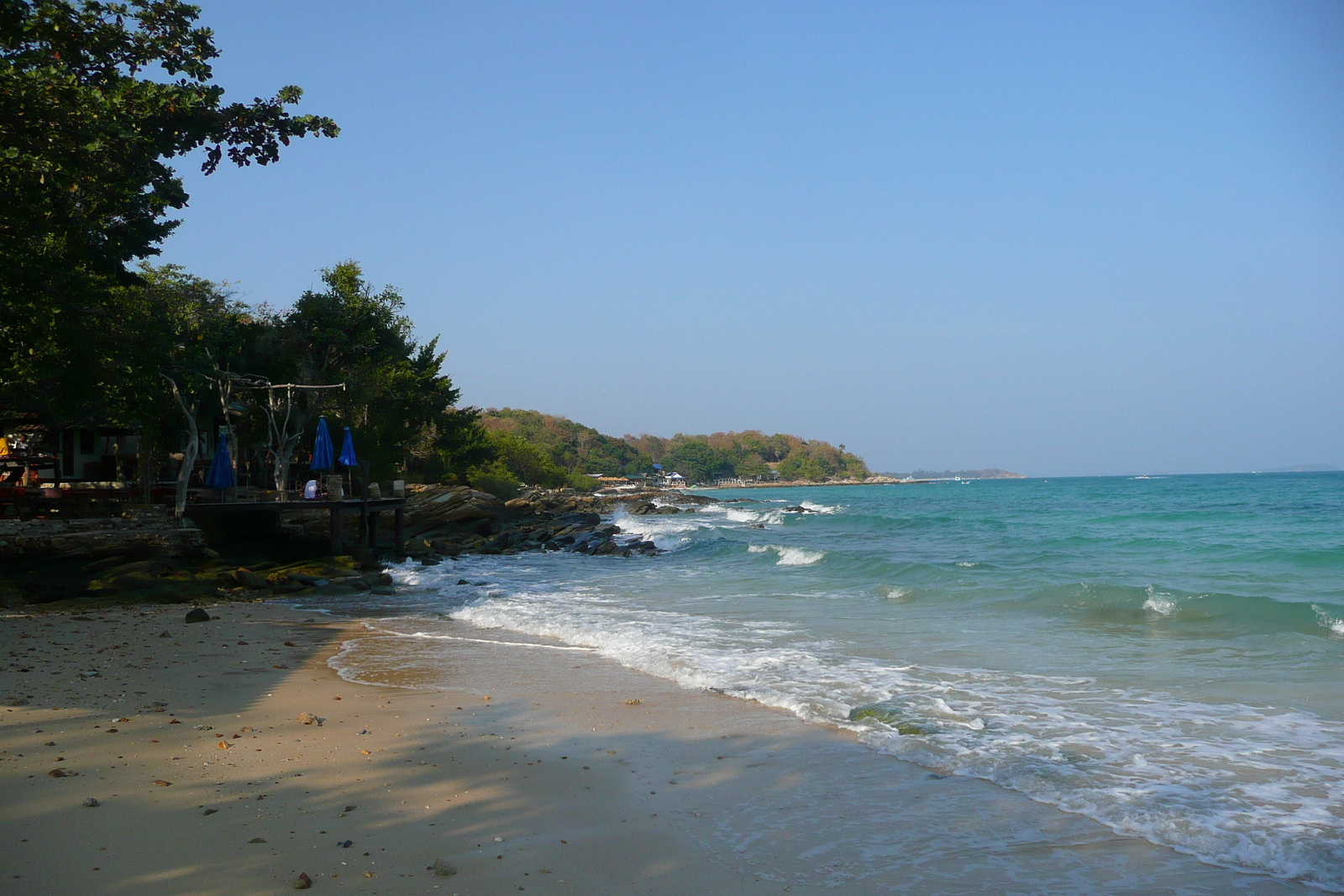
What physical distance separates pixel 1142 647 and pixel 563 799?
8.34 m

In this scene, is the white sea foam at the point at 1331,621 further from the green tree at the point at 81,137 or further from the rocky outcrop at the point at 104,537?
the rocky outcrop at the point at 104,537

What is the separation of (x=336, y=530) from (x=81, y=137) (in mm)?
16795

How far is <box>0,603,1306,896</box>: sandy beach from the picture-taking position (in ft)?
12.9

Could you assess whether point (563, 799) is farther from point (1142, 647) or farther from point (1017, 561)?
point (1017, 561)

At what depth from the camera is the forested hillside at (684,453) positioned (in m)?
123

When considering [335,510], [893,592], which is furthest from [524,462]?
[893,592]

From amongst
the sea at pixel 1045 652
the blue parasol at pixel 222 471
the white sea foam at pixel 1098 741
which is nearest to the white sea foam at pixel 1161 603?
the sea at pixel 1045 652

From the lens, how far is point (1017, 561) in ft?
68.3

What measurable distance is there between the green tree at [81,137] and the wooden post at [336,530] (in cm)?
1031

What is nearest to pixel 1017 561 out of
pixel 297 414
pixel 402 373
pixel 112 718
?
pixel 112 718

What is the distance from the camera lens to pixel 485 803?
4871mm

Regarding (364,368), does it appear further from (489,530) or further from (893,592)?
(893,592)

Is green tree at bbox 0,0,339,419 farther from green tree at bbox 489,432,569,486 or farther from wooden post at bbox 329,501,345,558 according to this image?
green tree at bbox 489,432,569,486

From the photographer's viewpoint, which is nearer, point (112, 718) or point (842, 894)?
point (842, 894)
